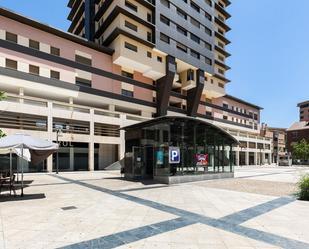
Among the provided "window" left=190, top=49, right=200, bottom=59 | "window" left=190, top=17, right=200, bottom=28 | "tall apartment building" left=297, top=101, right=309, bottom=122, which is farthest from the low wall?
"tall apartment building" left=297, top=101, right=309, bottom=122

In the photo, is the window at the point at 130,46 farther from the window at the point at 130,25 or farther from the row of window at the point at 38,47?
the row of window at the point at 38,47

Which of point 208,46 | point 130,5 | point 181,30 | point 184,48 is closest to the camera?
point 130,5

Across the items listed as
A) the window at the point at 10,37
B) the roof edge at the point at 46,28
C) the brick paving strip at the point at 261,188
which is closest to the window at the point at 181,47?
the roof edge at the point at 46,28

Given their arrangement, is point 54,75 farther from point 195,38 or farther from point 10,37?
point 195,38

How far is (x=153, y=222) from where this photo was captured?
24.1 feet

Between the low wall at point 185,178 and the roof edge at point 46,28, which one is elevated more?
the roof edge at point 46,28

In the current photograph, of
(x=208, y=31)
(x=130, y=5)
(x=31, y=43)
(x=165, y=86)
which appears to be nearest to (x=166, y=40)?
(x=165, y=86)

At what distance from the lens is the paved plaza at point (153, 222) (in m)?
5.76

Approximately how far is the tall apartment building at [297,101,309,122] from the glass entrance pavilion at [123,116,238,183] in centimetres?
11460

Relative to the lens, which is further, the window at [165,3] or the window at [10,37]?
the window at [165,3]

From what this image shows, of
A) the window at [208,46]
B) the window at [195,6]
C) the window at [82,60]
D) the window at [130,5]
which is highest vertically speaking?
the window at [195,6]

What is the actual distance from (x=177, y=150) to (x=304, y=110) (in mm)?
123224

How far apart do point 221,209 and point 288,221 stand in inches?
88.2

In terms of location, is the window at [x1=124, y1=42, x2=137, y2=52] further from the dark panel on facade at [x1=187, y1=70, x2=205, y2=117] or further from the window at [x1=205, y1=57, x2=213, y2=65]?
the window at [x1=205, y1=57, x2=213, y2=65]
